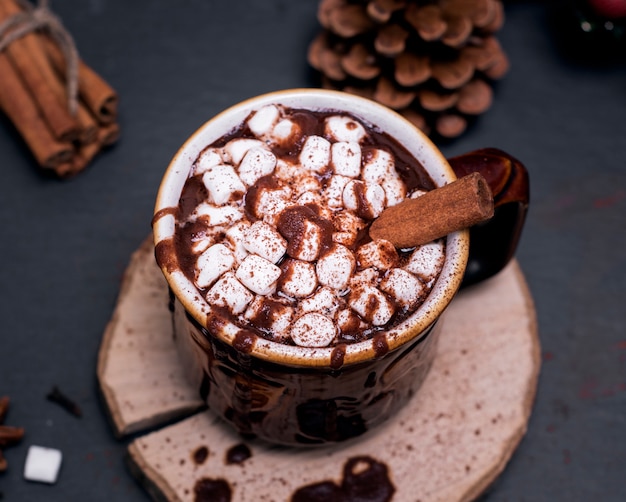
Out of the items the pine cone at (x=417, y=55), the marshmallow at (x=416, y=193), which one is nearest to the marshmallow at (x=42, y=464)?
the marshmallow at (x=416, y=193)

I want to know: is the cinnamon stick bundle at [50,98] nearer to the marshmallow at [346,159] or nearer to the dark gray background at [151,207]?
the dark gray background at [151,207]

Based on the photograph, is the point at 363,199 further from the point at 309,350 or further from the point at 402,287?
the point at 309,350

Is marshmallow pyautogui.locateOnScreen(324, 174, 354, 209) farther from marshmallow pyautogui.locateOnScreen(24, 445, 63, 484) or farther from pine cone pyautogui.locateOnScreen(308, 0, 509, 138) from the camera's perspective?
marshmallow pyautogui.locateOnScreen(24, 445, 63, 484)

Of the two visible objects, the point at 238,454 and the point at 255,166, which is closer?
the point at 255,166

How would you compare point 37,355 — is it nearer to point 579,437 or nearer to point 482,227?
point 482,227

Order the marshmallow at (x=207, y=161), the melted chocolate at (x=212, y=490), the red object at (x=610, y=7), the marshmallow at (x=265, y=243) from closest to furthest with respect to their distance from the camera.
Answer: the marshmallow at (x=265, y=243)
the marshmallow at (x=207, y=161)
the melted chocolate at (x=212, y=490)
the red object at (x=610, y=7)

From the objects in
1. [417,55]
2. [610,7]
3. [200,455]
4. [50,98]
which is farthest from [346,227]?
[610,7]
